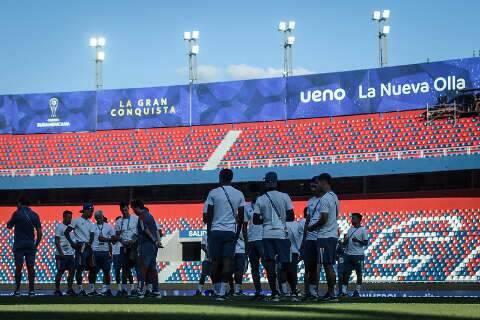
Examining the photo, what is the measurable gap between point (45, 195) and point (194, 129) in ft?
29.7

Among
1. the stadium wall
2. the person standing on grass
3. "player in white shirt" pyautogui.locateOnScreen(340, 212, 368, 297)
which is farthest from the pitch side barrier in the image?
the person standing on grass

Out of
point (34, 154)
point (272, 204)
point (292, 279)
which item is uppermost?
point (34, 154)

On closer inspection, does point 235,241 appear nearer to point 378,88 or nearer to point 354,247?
point 354,247

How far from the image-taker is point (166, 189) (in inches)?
1746

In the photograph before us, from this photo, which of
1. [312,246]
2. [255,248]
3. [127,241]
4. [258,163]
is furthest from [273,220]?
[258,163]

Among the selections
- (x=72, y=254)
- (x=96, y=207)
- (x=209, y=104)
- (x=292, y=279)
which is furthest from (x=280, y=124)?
(x=292, y=279)

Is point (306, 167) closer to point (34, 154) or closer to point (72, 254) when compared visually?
point (34, 154)

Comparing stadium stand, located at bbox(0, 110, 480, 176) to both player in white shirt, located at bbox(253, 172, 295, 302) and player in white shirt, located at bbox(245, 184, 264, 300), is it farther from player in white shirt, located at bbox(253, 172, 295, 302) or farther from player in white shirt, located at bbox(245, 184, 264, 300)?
player in white shirt, located at bbox(253, 172, 295, 302)

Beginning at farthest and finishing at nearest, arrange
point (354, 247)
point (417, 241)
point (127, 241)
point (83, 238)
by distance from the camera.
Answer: point (417, 241) < point (83, 238) < point (354, 247) < point (127, 241)

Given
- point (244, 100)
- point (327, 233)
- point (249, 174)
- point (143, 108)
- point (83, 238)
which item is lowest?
point (83, 238)

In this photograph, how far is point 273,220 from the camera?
14.1 metres

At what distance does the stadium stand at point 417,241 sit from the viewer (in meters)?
36.1

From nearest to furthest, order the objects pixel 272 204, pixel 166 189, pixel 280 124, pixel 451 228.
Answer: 1. pixel 272 204
2. pixel 451 228
3. pixel 166 189
4. pixel 280 124

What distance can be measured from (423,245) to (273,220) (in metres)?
23.9
